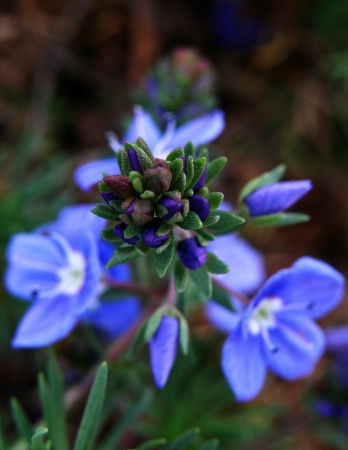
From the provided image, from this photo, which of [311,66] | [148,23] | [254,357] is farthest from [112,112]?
[254,357]

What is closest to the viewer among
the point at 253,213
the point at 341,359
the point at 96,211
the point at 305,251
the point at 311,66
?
the point at 96,211

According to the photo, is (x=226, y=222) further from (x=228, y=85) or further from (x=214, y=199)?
(x=228, y=85)

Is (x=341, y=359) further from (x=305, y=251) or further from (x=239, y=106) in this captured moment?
(x=239, y=106)

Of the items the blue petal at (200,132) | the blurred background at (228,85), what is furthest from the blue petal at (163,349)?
the blurred background at (228,85)

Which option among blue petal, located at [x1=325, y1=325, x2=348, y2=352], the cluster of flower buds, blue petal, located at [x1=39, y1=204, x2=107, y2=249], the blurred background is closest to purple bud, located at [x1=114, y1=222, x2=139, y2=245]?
the cluster of flower buds

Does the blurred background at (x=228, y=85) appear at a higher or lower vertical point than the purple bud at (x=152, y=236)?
higher

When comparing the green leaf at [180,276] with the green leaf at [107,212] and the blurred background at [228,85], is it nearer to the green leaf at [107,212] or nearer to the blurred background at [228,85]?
the green leaf at [107,212]
